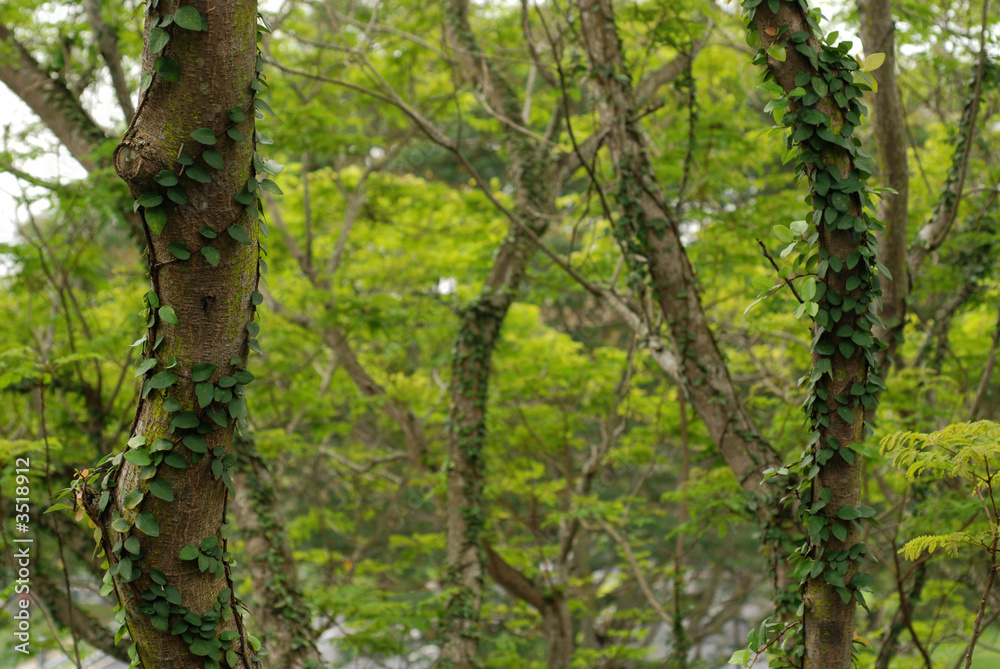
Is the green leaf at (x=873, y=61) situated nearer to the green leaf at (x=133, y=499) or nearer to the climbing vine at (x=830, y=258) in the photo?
the climbing vine at (x=830, y=258)

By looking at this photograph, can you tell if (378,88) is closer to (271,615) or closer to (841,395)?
(271,615)

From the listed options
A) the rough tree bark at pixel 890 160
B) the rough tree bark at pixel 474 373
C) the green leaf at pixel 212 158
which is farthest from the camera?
the rough tree bark at pixel 474 373

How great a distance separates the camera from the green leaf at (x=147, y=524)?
1706 millimetres

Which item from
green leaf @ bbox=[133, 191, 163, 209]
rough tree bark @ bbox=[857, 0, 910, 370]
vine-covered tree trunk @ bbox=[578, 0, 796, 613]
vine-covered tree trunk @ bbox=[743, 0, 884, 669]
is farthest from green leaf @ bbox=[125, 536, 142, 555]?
rough tree bark @ bbox=[857, 0, 910, 370]

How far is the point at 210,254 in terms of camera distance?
167 centimetres

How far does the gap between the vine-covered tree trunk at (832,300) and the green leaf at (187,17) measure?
5.18ft

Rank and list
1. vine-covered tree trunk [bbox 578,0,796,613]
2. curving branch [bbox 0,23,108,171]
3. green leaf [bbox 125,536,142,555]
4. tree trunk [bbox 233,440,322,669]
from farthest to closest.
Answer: curving branch [bbox 0,23,108,171], tree trunk [bbox 233,440,322,669], vine-covered tree trunk [bbox 578,0,796,613], green leaf [bbox 125,536,142,555]

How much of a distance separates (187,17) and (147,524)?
1150 mm

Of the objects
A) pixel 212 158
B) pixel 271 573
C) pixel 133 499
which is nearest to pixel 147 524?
pixel 133 499

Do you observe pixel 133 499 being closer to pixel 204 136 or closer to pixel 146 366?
pixel 146 366

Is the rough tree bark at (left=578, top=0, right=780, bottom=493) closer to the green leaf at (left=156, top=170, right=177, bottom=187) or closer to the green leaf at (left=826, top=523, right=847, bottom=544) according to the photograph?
the green leaf at (left=826, top=523, right=847, bottom=544)

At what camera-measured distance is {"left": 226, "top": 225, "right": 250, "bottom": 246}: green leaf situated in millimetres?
1690

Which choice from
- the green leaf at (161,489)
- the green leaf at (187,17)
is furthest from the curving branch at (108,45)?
the green leaf at (161,489)

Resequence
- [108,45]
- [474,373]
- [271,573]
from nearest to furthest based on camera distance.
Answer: [271,573] → [108,45] → [474,373]
